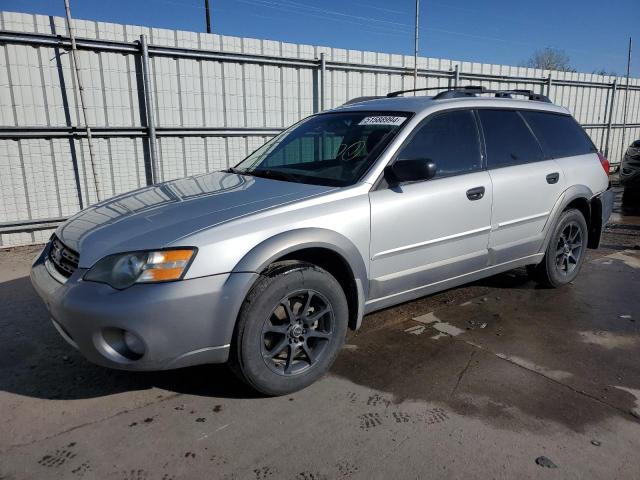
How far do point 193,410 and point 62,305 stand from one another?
0.91 m

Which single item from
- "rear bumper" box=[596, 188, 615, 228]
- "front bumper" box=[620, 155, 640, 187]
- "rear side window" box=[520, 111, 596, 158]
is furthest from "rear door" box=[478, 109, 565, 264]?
"front bumper" box=[620, 155, 640, 187]

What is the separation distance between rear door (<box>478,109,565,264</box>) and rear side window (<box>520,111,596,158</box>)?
12 centimetres

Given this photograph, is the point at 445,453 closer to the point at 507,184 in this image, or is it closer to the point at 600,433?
the point at 600,433

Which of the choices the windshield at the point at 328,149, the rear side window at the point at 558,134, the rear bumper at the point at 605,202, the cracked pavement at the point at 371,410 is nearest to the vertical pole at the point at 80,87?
the cracked pavement at the point at 371,410

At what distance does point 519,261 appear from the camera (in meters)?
4.32

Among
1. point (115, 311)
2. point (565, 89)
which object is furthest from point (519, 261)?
point (565, 89)

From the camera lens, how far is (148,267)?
2.53 metres

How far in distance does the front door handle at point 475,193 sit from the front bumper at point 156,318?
1.85m

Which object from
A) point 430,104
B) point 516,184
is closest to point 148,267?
point 430,104

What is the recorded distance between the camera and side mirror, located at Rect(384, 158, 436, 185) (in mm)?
3186

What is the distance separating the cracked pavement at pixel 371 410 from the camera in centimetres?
237

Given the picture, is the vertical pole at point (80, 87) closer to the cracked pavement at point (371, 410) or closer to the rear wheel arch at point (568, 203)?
the cracked pavement at point (371, 410)

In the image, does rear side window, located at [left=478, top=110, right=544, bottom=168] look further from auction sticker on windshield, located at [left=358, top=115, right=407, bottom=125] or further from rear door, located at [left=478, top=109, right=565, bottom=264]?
auction sticker on windshield, located at [left=358, top=115, right=407, bottom=125]

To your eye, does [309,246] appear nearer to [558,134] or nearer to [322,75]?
[558,134]
